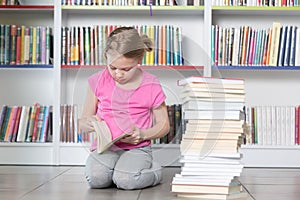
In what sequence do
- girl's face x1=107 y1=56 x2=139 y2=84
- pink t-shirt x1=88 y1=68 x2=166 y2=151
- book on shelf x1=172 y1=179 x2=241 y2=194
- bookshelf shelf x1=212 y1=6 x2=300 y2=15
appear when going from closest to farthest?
book on shelf x1=172 y1=179 x2=241 y2=194 < girl's face x1=107 y1=56 x2=139 y2=84 < pink t-shirt x1=88 y1=68 x2=166 y2=151 < bookshelf shelf x1=212 y1=6 x2=300 y2=15

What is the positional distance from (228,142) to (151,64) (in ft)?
1.37

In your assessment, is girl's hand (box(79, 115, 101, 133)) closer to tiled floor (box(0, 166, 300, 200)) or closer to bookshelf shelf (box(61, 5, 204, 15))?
tiled floor (box(0, 166, 300, 200))

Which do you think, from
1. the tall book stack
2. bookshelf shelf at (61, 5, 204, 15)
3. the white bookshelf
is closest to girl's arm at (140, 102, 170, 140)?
the tall book stack

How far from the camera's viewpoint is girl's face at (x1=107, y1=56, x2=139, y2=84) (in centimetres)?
187

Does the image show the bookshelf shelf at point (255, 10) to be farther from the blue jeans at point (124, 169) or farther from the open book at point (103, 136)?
the open book at point (103, 136)

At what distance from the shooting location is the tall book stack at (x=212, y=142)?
Answer: 5.84ft

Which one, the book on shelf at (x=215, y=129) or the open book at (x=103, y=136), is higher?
→ the book on shelf at (x=215, y=129)

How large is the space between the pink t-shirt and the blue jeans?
42 mm

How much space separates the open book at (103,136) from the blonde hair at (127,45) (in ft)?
0.75

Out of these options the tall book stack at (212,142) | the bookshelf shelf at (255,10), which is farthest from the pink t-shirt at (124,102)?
the bookshelf shelf at (255,10)

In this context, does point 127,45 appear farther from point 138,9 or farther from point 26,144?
point 26,144

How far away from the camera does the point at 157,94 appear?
6.86 feet

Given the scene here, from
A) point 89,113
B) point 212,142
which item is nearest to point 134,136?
point 89,113

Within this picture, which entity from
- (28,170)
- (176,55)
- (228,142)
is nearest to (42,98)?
(28,170)
